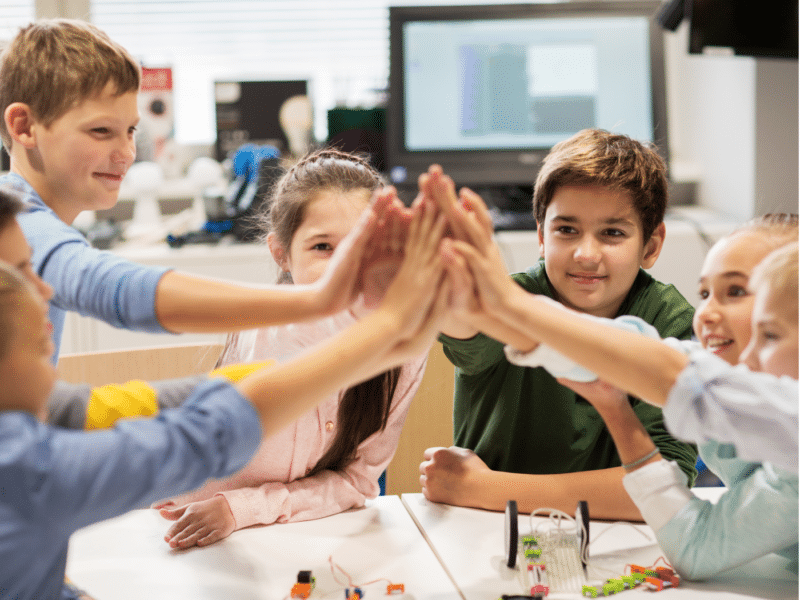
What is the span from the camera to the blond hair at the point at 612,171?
1176 millimetres

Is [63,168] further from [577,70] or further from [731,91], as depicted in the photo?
[731,91]

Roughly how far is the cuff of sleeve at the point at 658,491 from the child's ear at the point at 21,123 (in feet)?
2.74

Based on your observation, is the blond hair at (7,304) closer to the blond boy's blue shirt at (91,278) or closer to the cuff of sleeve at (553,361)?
the blond boy's blue shirt at (91,278)

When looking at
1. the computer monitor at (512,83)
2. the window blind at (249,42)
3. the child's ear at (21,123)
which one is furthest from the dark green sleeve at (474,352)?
the window blind at (249,42)

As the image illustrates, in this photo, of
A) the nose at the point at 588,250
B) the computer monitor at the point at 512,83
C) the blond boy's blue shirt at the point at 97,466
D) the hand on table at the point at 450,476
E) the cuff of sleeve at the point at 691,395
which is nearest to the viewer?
the blond boy's blue shirt at the point at 97,466

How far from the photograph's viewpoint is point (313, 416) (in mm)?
1132

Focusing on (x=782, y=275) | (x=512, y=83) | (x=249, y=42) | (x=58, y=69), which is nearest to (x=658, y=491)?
(x=782, y=275)

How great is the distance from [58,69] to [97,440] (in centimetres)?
59

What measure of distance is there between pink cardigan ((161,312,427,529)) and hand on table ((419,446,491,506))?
83 millimetres

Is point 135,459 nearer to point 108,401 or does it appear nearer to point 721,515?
point 108,401

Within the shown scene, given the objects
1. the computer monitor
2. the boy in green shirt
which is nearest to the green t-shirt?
the boy in green shirt

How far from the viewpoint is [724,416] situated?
67 cm

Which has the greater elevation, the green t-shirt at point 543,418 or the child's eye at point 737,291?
the child's eye at point 737,291

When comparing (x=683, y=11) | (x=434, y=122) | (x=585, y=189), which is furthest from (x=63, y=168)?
(x=683, y=11)
